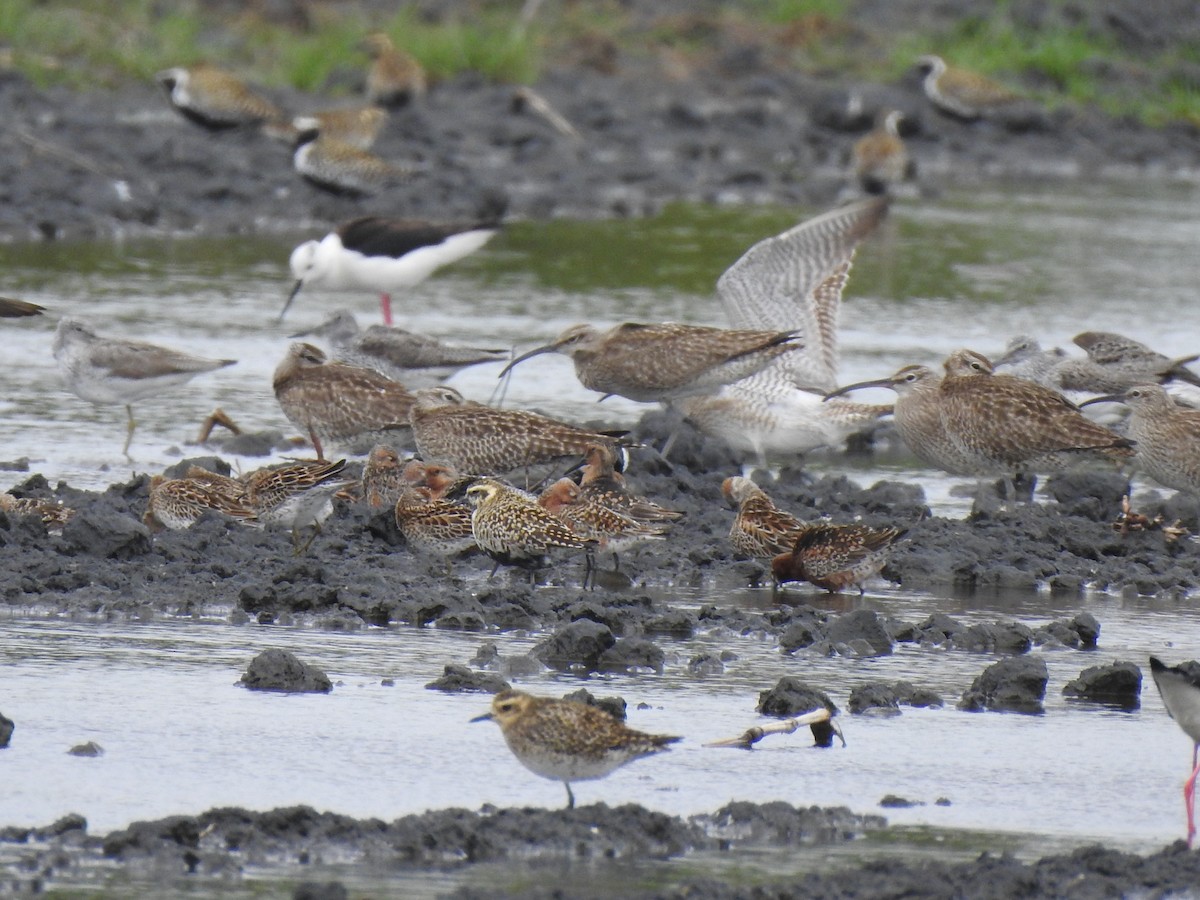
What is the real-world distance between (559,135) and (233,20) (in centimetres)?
720

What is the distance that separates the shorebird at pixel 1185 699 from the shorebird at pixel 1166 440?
201 inches

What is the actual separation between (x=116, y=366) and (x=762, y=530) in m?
5.15

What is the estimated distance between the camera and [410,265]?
19.2m

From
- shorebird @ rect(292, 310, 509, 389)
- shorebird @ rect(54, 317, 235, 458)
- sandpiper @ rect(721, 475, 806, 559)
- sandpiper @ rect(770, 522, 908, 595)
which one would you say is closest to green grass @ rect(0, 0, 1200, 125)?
shorebird @ rect(292, 310, 509, 389)

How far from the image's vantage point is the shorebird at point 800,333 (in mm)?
13336

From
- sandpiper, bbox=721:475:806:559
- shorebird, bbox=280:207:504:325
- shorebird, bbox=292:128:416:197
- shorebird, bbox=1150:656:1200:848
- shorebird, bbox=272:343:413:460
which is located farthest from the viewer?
shorebird, bbox=292:128:416:197

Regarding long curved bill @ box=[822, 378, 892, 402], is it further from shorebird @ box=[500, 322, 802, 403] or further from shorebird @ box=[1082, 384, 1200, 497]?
shorebird @ box=[1082, 384, 1200, 497]

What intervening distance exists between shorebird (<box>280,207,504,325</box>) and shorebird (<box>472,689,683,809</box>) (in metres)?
12.1

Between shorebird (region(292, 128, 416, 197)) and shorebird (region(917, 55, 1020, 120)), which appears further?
shorebird (region(917, 55, 1020, 120))

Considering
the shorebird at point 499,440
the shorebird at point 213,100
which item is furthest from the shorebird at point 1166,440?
the shorebird at point 213,100

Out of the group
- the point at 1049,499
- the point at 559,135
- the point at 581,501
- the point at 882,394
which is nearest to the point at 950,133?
the point at 559,135

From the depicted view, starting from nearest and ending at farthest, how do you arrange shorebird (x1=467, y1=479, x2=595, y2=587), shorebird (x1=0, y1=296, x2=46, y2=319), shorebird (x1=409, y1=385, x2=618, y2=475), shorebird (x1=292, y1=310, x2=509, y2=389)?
shorebird (x1=467, y1=479, x2=595, y2=587)
shorebird (x1=409, y1=385, x2=618, y2=475)
shorebird (x1=0, y1=296, x2=46, y2=319)
shorebird (x1=292, y1=310, x2=509, y2=389)

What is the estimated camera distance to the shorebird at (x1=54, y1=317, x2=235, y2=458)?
44.9 feet

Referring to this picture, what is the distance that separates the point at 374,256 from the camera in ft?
62.1
